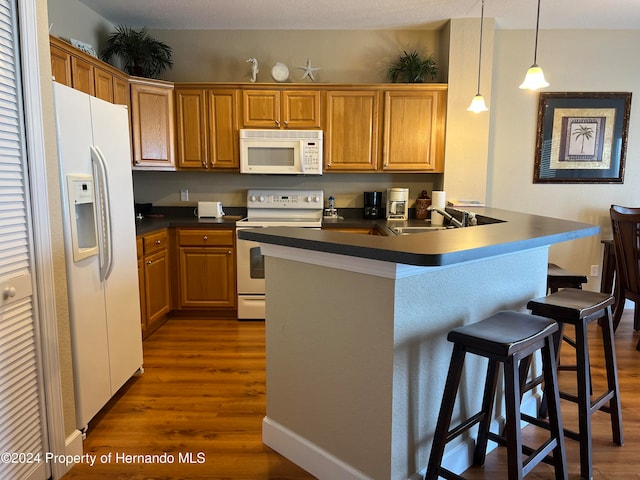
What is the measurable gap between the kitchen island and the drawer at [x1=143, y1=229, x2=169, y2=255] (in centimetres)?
182

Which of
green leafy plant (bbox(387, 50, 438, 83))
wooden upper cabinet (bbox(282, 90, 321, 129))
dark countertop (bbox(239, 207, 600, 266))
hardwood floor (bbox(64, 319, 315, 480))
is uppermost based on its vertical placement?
green leafy plant (bbox(387, 50, 438, 83))

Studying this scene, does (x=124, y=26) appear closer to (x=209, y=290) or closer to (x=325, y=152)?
(x=325, y=152)

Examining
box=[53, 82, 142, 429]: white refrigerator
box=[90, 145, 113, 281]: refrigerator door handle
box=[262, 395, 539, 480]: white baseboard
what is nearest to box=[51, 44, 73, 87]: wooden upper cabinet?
box=[53, 82, 142, 429]: white refrigerator

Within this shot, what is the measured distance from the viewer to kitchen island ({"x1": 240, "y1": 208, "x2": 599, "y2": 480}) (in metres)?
1.52

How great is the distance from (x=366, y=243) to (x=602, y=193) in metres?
3.74

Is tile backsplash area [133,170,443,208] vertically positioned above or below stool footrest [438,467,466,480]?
above

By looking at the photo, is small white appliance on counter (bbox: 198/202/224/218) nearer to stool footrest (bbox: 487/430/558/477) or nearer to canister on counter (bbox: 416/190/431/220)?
canister on counter (bbox: 416/190/431/220)

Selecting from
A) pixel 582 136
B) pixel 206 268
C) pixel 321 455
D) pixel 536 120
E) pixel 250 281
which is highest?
pixel 536 120

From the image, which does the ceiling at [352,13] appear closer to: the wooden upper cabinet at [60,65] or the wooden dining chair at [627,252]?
the wooden upper cabinet at [60,65]

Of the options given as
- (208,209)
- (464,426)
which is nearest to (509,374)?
(464,426)

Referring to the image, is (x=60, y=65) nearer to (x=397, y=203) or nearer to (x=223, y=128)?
(x=223, y=128)

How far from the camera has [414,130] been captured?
4004 mm

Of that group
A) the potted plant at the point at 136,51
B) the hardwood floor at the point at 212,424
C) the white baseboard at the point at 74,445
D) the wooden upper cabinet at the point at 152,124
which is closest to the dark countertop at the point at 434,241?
the hardwood floor at the point at 212,424

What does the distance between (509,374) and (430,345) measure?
11.9 inches
